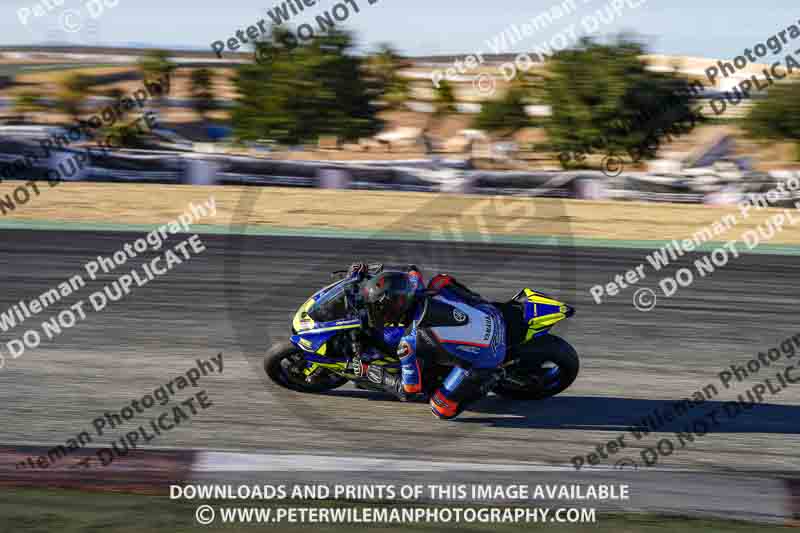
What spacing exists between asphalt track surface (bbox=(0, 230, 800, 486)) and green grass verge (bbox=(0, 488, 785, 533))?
3.69 ft

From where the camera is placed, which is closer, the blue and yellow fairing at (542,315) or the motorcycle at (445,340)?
the motorcycle at (445,340)

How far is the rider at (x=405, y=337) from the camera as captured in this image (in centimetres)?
671

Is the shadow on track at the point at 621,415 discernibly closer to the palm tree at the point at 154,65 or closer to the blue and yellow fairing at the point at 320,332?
the blue and yellow fairing at the point at 320,332

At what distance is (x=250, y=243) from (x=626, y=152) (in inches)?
644

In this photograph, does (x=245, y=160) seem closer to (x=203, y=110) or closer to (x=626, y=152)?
(x=626, y=152)

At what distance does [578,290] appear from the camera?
39.7 ft

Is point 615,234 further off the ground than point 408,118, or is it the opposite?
point 408,118

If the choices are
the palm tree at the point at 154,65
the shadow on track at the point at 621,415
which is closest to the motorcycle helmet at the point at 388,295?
the shadow on track at the point at 621,415

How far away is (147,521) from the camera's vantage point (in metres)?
5.21

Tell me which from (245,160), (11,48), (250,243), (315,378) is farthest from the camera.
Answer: (11,48)

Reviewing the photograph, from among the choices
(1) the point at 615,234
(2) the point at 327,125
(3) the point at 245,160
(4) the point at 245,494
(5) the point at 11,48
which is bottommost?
(4) the point at 245,494

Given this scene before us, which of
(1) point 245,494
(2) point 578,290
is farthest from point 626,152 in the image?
(1) point 245,494

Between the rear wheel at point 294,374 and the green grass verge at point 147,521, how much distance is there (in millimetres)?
2021

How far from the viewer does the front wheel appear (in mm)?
7246
